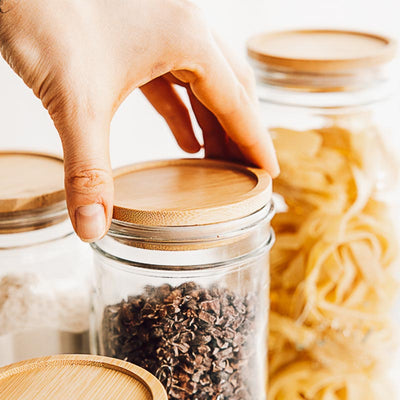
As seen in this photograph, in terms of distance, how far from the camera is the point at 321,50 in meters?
0.79

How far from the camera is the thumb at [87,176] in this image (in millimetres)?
470

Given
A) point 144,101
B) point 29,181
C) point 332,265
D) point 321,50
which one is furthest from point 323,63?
point 144,101

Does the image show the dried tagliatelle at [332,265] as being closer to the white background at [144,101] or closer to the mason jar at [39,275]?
the mason jar at [39,275]

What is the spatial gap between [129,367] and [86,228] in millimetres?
106

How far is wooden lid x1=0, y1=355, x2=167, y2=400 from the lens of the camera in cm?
47

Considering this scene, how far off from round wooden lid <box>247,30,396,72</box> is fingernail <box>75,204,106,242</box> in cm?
32

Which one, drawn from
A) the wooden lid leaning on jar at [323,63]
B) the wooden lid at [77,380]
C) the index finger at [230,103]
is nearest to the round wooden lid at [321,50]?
the wooden lid leaning on jar at [323,63]

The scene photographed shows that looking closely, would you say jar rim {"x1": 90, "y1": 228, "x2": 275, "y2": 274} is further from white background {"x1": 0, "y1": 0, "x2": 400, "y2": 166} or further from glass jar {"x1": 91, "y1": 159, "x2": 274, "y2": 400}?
white background {"x1": 0, "y1": 0, "x2": 400, "y2": 166}

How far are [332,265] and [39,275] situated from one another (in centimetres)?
31

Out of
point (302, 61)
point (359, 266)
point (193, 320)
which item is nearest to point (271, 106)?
point (302, 61)

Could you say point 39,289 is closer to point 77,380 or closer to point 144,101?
point 77,380

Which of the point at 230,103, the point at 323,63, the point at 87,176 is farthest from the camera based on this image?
the point at 323,63

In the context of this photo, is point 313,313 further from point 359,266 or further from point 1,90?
point 1,90

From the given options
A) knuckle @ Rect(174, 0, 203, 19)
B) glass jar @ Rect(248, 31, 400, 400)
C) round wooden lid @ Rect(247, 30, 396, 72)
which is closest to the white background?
round wooden lid @ Rect(247, 30, 396, 72)
